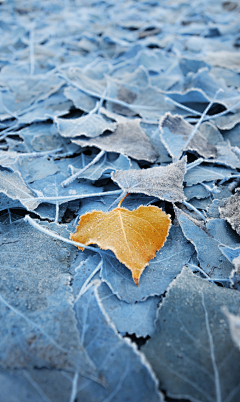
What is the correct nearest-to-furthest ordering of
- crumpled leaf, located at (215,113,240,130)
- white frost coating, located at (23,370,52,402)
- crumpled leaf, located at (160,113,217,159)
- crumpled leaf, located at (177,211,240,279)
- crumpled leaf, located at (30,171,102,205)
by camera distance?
white frost coating, located at (23,370,52,402) < crumpled leaf, located at (177,211,240,279) < crumpled leaf, located at (30,171,102,205) < crumpled leaf, located at (160,113,217,159) < crumpled leaf, located at (215,113,240,130)

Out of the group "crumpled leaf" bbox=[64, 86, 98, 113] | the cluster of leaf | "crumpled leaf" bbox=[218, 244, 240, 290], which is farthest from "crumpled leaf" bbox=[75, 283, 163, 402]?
"crumpled leaf" bbox=[64, 86, 98, 113]

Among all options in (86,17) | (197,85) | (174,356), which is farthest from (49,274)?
(86,17)

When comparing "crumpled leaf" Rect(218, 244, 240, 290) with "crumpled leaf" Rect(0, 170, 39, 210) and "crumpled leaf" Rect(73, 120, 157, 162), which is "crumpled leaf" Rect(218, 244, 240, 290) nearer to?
"crumpled leaf" Rect(73, 120, 157, 162)

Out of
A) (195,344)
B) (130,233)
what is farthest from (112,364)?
(130,233)

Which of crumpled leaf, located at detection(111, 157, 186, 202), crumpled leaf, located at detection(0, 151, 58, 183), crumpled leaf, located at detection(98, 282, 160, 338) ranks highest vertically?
crumpled leaf, located at detection(111, 157, 186, 202)

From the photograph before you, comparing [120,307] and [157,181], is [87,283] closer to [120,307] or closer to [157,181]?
[120,307]
